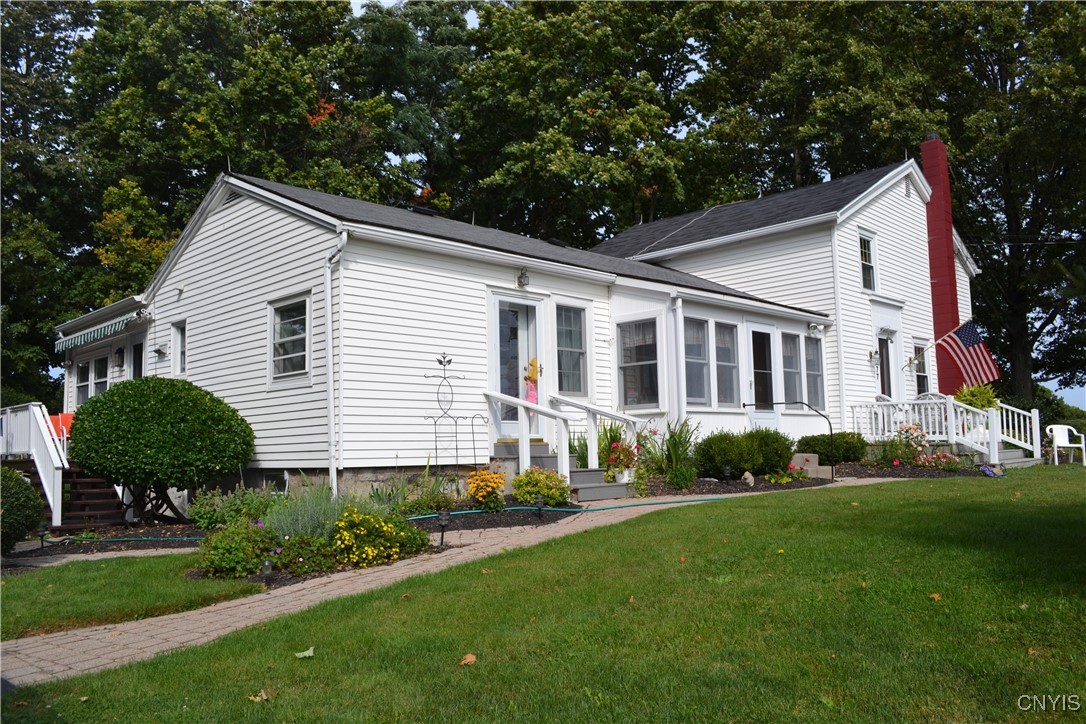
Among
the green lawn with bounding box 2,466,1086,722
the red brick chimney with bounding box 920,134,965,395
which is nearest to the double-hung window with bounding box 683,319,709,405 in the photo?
the green lawn with bounding box 2,466,1086,722

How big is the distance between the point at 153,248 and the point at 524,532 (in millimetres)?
19230

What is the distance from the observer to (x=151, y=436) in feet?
36.6

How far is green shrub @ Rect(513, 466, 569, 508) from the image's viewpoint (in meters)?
10.5

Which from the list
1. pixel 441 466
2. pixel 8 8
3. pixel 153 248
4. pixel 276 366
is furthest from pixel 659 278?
pixel 8 8

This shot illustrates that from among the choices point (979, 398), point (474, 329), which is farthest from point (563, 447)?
point (979, 398)

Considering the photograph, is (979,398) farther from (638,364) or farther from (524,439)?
(524,439)

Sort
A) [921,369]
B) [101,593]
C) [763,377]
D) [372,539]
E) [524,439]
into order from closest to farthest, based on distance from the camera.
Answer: [101,593]
[372,539]
[524,439]
[763,377]
[921,369]

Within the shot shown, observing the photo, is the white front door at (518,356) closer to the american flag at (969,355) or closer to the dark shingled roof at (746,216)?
the dark shingled roof at (746,216)

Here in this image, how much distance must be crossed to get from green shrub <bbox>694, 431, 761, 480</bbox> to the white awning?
10541 mm

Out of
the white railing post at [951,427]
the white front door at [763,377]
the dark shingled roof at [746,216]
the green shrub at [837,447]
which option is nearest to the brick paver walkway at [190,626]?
the white front door at [763,377]

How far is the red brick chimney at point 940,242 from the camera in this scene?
22094mm

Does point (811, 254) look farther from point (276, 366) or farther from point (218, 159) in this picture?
point (218, 159)

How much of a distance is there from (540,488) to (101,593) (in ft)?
16.2

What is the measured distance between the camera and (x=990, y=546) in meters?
6.46
